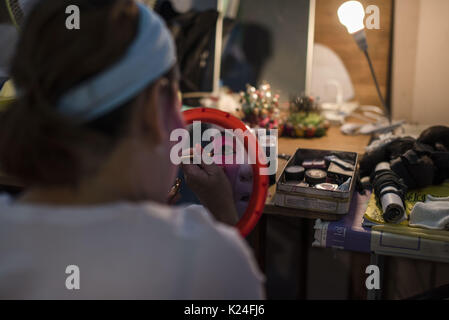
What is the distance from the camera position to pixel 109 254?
531 millimetres

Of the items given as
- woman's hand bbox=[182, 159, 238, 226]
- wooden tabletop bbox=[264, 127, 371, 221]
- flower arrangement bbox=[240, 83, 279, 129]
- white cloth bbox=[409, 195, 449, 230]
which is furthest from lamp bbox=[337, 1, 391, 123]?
woman's hand bbox=[182, 159, 238, 226]

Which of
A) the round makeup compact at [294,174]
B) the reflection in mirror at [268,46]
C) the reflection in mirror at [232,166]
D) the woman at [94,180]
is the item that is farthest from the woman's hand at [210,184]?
the reflection in mirror at [268,46]

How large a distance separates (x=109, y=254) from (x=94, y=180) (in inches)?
3.6

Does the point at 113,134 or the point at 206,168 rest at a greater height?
the point at 113,134

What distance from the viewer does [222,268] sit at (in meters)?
0.56

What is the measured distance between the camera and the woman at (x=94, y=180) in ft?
1.73

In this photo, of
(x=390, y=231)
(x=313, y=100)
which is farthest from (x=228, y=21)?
(x=390, y=231)

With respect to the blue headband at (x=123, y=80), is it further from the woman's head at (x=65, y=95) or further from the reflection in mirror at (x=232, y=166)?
the reflection in mirror at (x=232, y=166)

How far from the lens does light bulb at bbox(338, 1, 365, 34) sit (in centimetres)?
171

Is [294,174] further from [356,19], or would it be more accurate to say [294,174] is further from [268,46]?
[268,46]

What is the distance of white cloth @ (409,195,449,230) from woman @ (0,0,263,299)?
0.80 metres

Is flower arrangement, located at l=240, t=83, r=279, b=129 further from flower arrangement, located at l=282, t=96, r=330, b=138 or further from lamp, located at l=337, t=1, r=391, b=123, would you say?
lamp, located at l=337, t=1, r=391, b=123
